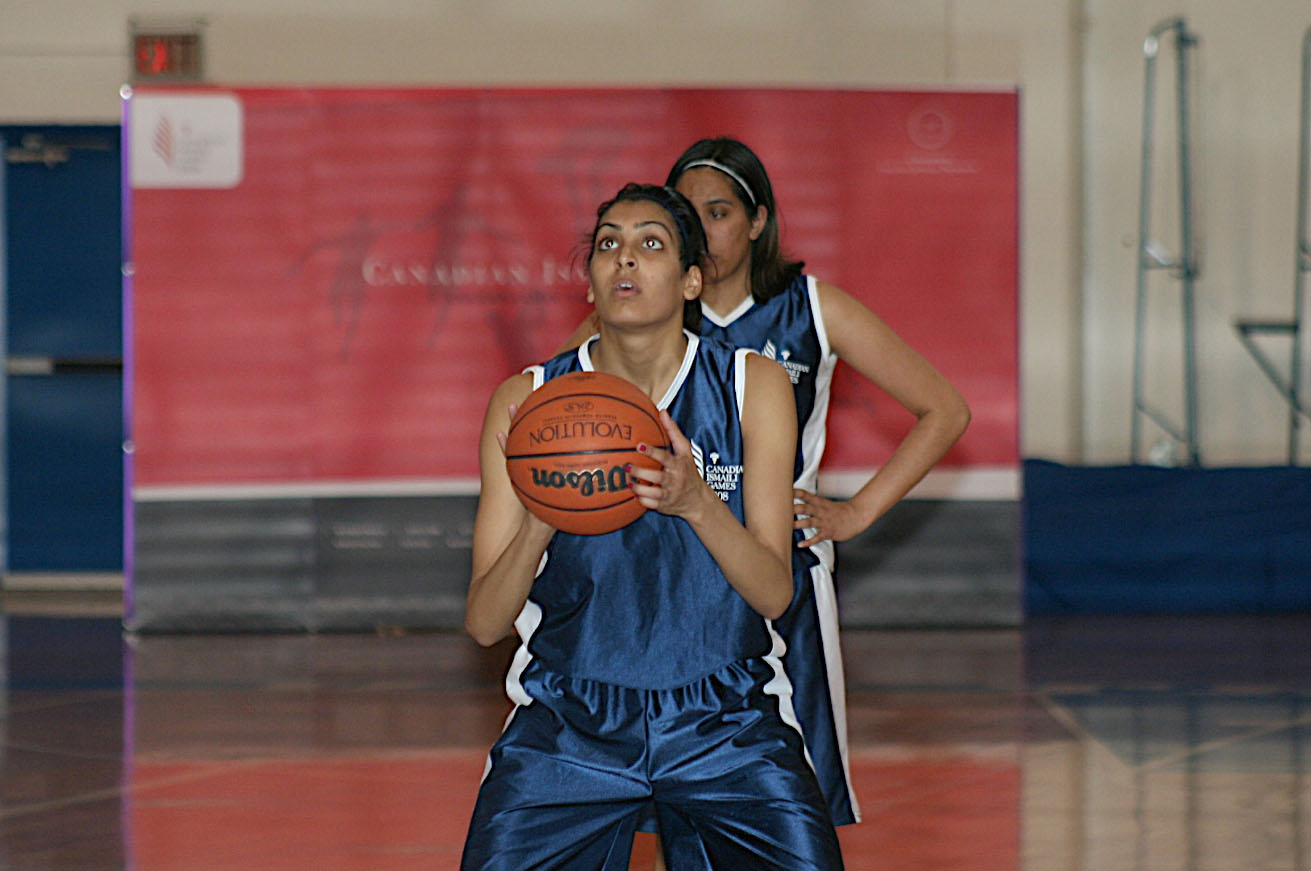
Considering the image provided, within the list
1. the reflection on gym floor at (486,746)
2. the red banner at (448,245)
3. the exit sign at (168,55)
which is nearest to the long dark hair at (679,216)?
the reflection on gym floor at (486,746)

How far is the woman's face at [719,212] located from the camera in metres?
2.76

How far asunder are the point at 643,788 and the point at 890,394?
1.08 metres

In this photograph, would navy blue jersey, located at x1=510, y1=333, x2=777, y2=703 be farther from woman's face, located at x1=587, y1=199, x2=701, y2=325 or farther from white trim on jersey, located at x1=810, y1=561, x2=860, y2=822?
white trim on jersey, located at x1=810, y1=561, x2=860, y2=822

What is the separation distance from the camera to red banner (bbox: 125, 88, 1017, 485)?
21.5 ft

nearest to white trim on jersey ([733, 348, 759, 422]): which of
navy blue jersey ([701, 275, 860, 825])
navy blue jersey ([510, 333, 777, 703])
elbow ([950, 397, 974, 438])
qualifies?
navy blue jersey ([510, 333, 777, 703])

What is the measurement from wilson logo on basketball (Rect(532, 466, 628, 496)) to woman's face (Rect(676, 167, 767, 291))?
841 millimetres

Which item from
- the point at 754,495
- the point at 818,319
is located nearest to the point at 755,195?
the point at 818,319

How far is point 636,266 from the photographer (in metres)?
2.13

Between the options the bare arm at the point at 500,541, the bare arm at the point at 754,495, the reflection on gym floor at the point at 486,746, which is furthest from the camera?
the reflection on gym floor at the point at 486,746

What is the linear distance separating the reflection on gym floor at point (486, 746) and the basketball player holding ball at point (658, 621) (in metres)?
1.40

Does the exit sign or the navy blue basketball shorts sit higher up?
the exit sign

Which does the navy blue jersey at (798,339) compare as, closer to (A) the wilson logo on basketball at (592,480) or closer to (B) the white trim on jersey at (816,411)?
(B) the white trim on jersey at (816,411)

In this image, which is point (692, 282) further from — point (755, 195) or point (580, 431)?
point (755, 195)

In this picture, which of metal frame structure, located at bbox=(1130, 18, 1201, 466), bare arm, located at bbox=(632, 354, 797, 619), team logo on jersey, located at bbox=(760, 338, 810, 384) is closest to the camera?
bare arm, located at bbox=(632, 354, 797, 619)
